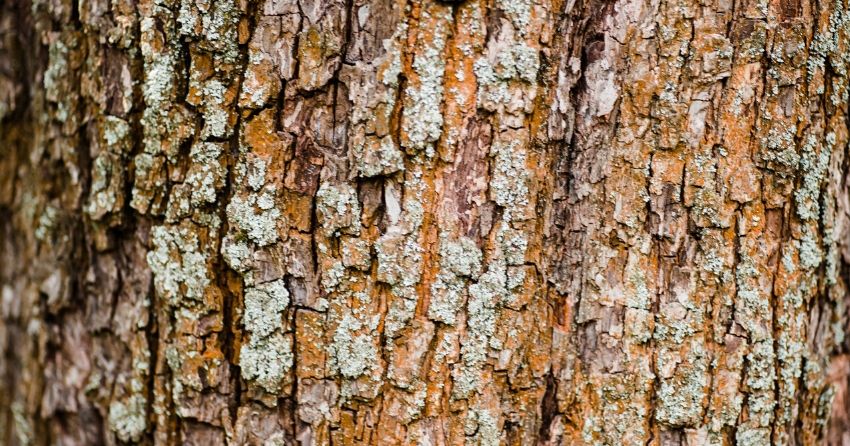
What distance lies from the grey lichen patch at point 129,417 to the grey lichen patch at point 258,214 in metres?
0.49

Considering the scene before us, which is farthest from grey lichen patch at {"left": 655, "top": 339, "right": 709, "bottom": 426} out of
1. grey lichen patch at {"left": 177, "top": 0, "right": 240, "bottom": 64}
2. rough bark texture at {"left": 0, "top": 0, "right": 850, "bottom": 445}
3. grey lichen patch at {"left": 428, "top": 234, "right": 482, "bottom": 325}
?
grey lichen patch at {"left": 177, "top": 0, "right": 240, "bottom": 64}

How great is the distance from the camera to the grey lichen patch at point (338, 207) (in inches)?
50.2

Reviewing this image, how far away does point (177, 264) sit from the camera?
1.39 metres

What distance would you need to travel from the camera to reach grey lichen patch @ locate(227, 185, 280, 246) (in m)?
1.30

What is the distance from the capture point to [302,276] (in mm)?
1314

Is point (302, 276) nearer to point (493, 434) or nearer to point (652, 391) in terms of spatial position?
point (493, 434)

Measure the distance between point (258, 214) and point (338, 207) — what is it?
159 mm

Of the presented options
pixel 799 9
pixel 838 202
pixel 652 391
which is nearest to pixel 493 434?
pixel 652 391

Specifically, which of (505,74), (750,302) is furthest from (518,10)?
(750,302)

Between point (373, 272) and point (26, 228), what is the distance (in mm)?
1000

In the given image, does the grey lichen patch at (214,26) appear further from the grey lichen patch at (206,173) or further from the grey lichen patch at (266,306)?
the grey lichen patch at (266,306)

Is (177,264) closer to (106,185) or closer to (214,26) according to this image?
(106,185)

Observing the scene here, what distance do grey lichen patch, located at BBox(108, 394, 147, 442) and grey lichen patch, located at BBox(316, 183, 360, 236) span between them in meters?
0.61

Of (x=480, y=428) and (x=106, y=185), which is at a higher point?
(x=106, y=185)
